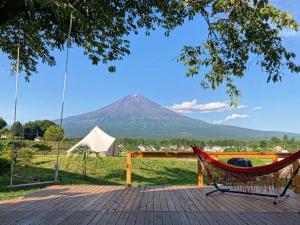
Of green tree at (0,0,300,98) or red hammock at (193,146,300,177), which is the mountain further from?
red hammock at (193,146,300,177)

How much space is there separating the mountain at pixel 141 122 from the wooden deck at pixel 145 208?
398 ft

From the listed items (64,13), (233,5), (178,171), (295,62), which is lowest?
(178,171)

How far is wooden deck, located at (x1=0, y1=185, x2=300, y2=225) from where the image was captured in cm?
432

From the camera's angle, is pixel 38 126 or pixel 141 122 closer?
pixel 38 126

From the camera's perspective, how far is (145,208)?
16.5ft

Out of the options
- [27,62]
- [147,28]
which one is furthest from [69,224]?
[27,62]

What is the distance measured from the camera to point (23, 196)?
6.19m

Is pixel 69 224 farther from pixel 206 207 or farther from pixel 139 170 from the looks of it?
pixel 139 170

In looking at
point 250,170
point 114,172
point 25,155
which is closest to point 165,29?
point 250,170

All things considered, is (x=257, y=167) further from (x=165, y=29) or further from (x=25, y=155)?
(x=25, y=155)

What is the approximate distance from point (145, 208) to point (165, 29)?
210 inches

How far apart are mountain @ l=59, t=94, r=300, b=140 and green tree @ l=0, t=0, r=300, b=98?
389 feet

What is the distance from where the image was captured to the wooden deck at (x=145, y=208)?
14.2 feet

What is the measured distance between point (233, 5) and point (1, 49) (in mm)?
6763
